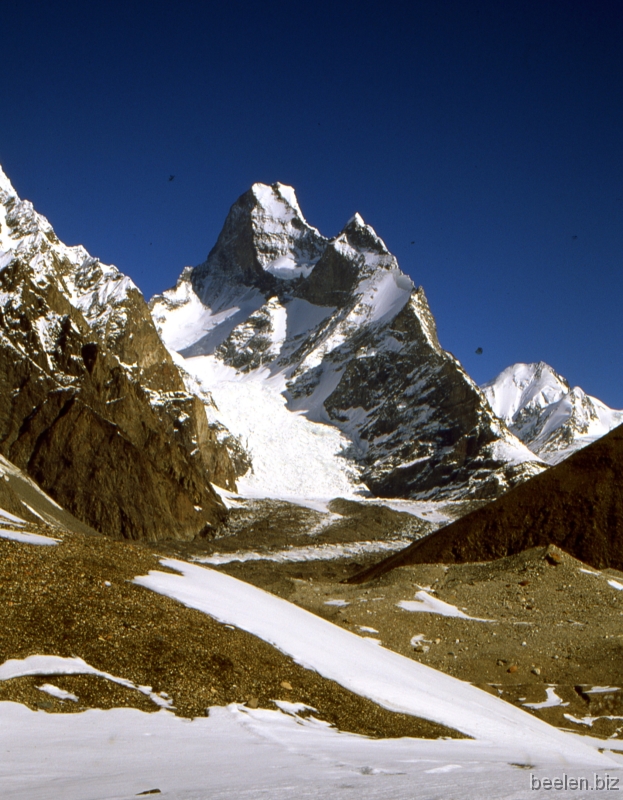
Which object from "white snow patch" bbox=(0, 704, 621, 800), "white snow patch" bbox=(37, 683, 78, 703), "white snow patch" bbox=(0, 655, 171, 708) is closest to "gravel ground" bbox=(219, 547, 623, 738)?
"white snow patch" bbox=(0, 704, 621, 800)

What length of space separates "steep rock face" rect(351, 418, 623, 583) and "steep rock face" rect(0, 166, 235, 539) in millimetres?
47661

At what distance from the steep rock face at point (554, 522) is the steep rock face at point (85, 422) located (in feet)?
156

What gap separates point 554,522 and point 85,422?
206 ft

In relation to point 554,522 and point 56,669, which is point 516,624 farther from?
point 554,522

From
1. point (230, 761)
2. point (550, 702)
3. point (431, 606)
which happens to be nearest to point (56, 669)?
point (230, 761)

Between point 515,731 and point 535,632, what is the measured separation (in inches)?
473

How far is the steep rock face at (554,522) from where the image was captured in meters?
41.1

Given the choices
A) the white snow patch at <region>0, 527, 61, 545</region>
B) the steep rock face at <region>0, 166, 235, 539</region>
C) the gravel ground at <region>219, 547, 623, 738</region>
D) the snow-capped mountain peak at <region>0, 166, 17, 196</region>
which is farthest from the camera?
the snow-capped mountain peak at <region>0, 166, 17, 196</region>

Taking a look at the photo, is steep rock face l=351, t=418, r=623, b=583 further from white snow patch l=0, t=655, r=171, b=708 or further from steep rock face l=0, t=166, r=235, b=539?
steep rock face l=0, t=166, r=235, b=539

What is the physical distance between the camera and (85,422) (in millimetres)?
88062

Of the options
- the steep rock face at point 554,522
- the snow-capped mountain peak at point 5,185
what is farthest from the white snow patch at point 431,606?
the snow-capped mountain peak at point 5,185

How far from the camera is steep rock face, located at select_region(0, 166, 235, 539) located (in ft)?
276

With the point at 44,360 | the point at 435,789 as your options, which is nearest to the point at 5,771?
the point at 435,789

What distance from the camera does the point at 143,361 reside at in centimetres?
13138
